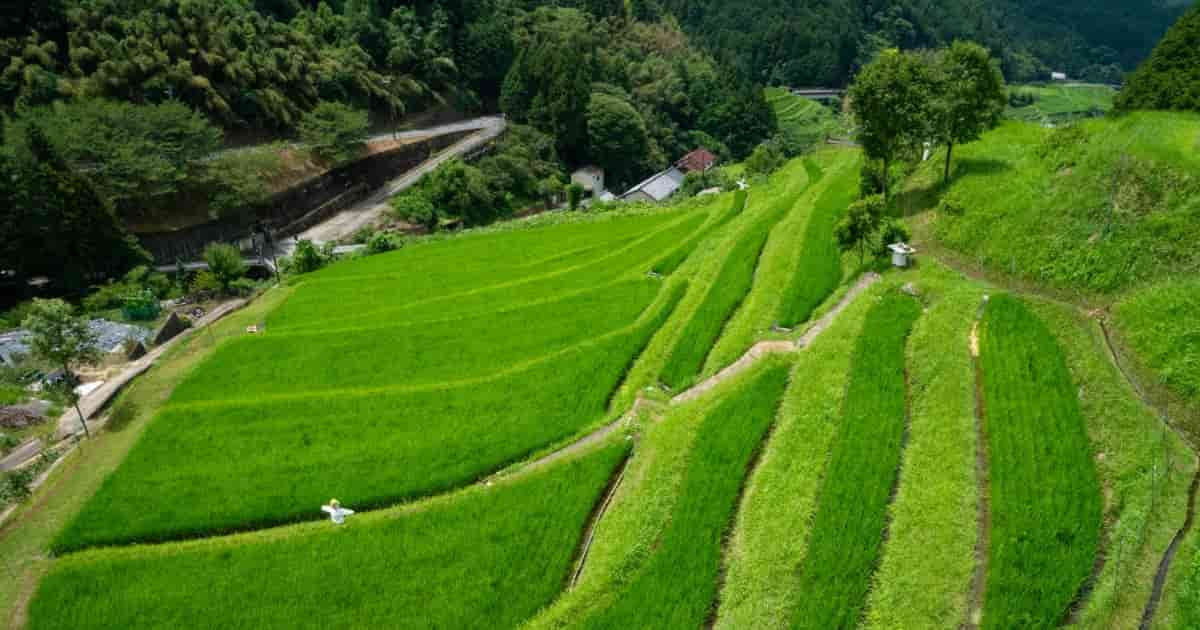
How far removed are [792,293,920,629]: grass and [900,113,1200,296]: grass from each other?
5717 mm

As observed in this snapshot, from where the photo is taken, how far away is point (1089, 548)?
54.1 ft

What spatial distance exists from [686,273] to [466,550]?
22111 millimetres

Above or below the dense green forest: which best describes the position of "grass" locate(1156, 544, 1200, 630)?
below

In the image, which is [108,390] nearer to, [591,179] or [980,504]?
[980,504]

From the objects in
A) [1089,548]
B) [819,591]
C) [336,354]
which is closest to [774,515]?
[819,591]

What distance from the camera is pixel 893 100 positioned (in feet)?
116

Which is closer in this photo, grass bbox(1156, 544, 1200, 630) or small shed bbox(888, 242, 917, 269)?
grass bbox(1156, 544, 1200, 630)

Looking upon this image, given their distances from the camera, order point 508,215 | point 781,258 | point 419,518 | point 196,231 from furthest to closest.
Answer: point 508,215
point 196,231
point 781,258
point 419,518

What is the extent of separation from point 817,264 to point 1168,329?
14.8 meters

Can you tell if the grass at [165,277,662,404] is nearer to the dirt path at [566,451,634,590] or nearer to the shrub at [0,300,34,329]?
the dirt path at [566,451,634,590]

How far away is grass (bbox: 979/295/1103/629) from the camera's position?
1573cm

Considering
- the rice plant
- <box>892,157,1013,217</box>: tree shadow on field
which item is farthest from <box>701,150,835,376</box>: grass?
<box>892,157,1013,217</box>: tree shadow on field

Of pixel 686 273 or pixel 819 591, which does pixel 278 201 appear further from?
pixel 819 591

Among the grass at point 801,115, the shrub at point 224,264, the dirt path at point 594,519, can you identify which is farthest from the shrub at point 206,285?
the grass at point 801,115
